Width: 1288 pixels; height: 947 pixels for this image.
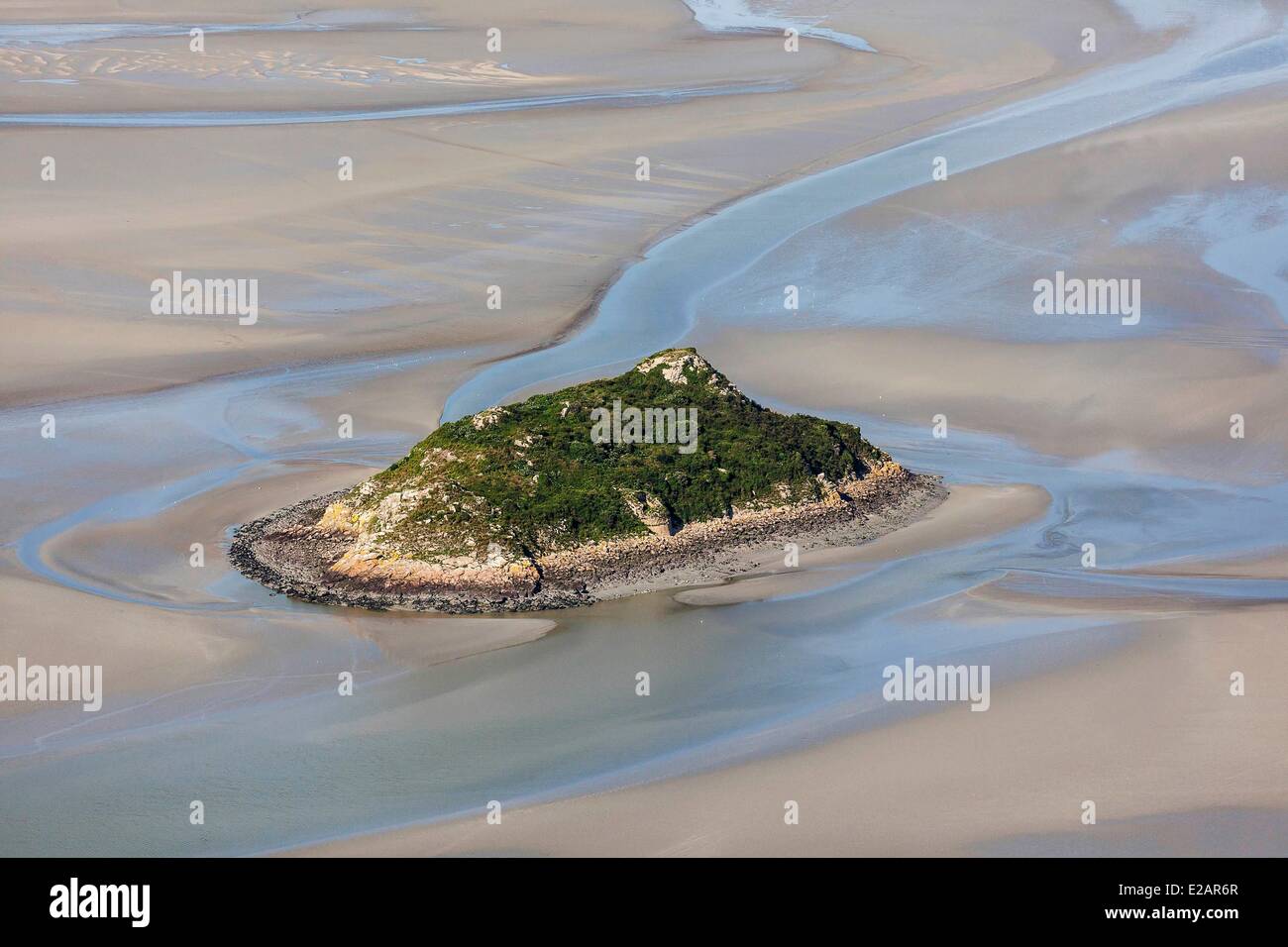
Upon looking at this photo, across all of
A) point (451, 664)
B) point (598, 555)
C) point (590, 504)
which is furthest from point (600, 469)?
point (451, 664)

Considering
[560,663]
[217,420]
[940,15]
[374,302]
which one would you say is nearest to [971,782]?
[560,663]

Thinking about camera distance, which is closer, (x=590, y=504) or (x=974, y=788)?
(x=974, y=788)

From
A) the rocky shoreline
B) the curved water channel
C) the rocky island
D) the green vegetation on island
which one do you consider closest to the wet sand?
the curved water channel

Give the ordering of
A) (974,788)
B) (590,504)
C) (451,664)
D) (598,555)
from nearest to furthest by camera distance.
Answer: (974,788) < (451,664) < (598,555) < (590,504)

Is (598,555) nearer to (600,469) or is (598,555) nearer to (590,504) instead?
(590,504)
